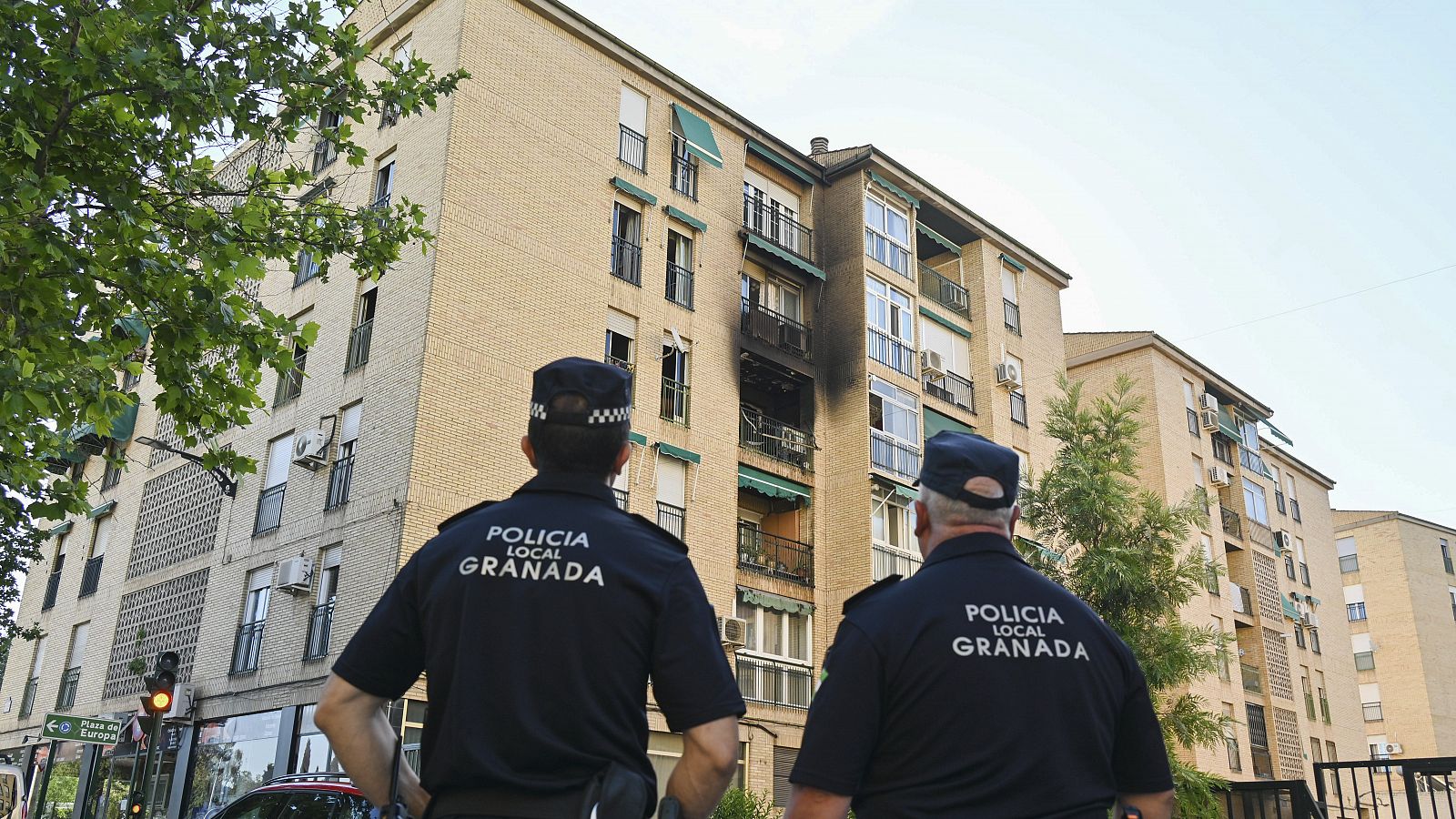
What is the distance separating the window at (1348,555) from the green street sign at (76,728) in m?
60.8

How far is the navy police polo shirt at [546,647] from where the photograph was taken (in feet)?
8.52

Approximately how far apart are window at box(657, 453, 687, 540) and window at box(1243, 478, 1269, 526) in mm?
27487

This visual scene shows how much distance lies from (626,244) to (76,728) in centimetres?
1433

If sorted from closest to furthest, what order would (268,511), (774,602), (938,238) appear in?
1. (268,511)
2. (774,602)
3. (938,238)

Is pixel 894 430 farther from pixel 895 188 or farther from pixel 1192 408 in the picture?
pixel 1192 408

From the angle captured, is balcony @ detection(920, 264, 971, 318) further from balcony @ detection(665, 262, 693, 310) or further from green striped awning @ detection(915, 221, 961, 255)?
balcony @ detection(665, 262, 693, 310)

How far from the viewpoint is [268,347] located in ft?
36.5

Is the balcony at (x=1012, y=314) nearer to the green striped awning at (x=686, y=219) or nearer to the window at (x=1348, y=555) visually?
the green striped awning at (x=686, y=219)

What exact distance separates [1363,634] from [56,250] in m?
64.7

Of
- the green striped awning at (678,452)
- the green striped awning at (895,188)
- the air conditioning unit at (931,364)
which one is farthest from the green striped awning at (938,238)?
the green striped awning at (678,452)

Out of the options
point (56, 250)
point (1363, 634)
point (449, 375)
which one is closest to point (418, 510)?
point (449, 375)

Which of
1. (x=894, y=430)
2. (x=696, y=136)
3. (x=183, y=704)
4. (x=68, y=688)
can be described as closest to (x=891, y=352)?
(x=894, y=430)

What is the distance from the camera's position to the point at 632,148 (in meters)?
26.7

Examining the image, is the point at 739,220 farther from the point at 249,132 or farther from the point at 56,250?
the point at 56,250
